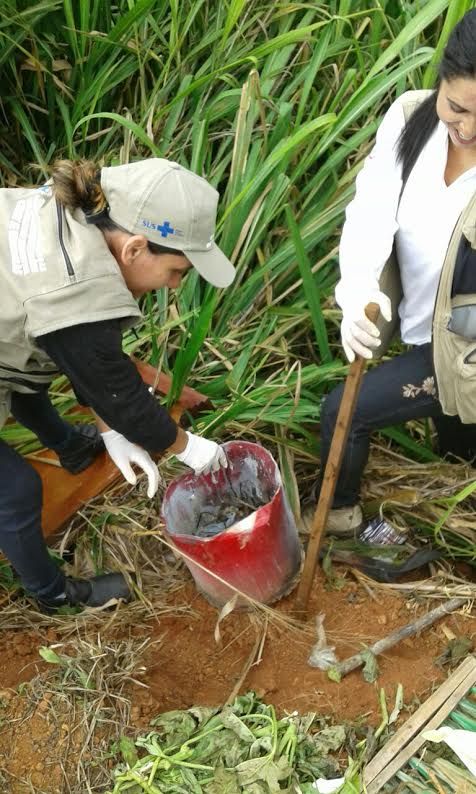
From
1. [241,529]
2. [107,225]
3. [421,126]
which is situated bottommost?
[241,529]

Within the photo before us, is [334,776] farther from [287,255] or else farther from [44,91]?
[44,91]

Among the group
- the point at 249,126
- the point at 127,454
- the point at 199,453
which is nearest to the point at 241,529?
the point at 199,453

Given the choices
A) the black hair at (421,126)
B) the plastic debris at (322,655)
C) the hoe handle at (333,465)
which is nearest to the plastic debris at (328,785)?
the plastic debris at (322,655)

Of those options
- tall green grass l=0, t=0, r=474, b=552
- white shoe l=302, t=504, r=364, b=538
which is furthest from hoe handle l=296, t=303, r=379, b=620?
tall green grass l=0, t=0, r=474, b=552

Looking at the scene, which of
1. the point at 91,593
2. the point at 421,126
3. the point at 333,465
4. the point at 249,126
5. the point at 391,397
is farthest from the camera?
the point at 249,126

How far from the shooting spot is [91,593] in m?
1.96

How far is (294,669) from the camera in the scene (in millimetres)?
1780

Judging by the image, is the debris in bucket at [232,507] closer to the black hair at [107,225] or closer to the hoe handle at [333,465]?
the hoe handle at [333,465]

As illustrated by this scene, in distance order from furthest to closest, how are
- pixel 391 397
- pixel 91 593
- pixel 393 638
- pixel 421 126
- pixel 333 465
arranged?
pixel 91 593 < pixel 393 638 < pixel 391 397 < pixel 333 465 < pixel 421 126

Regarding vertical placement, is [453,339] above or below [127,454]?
above

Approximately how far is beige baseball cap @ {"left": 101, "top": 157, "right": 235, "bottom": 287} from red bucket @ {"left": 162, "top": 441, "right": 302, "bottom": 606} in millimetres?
633

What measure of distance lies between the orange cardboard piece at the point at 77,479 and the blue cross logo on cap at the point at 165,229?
0.86 meters

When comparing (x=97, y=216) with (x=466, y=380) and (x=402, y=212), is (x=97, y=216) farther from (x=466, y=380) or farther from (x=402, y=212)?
(x=466, y=380)

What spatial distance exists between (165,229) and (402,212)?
47 cm
